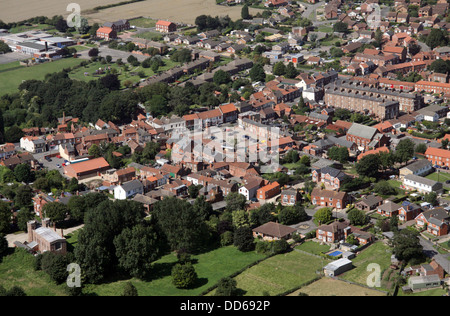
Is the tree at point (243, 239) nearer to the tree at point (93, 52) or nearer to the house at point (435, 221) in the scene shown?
the house at point (435, 221)

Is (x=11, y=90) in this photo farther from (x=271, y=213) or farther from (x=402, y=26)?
(x=402, y=26)

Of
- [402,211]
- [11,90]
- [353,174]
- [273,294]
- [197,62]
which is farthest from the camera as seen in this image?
[197,62]

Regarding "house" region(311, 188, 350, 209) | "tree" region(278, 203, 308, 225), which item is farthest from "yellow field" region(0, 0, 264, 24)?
"tree" region(278, 203, 308, 225)

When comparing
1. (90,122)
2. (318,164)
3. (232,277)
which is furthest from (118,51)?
(232,277)

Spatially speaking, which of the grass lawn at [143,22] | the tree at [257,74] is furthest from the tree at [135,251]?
the grass lawn at [143,22]

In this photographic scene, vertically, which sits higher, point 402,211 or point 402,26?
point 402,26

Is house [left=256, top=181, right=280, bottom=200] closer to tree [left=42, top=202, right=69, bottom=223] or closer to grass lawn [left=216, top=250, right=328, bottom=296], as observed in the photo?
grass lawn [left=216, top=250, right=328, bottom=296]
